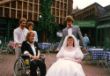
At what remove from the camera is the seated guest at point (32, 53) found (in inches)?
418

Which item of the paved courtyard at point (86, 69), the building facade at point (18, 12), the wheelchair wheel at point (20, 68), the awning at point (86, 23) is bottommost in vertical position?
the paved courtyard at point (86, 69)

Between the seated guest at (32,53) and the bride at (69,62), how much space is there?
1352 mm

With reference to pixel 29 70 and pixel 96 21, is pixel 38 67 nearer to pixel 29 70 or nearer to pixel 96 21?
pixel 29 70

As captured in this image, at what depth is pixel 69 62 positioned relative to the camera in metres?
9.05

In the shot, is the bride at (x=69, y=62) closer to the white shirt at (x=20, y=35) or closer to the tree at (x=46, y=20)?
the white shirt at (x=20, y=35)

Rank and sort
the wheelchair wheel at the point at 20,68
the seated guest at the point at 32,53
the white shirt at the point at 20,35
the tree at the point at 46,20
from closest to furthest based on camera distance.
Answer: the seated guest at the point at 32,53
the wheelchair wheel at the point at 20,68
the white shirt at the point at 20,35
the tree at the point at 46,20

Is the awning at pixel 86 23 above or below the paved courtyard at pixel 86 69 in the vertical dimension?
above

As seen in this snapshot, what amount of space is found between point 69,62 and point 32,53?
217 centimetres

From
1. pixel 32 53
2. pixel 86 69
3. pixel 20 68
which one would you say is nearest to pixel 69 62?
pixel 32 53

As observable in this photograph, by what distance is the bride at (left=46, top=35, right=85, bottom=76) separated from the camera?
874cm

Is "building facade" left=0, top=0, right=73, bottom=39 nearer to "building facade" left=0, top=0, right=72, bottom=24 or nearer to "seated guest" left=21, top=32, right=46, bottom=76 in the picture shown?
"building facade" left=0, top=0, right=72, bottom=24

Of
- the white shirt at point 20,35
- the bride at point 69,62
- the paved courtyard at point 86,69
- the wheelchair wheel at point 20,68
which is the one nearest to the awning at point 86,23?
the paved courtyard at point 86,69

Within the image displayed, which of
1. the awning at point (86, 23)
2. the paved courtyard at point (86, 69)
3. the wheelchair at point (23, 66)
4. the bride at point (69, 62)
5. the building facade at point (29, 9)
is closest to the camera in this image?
the bride at point (69, 62)

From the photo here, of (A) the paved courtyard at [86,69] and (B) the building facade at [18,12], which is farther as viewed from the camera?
(B) the building facade at [18,12]
